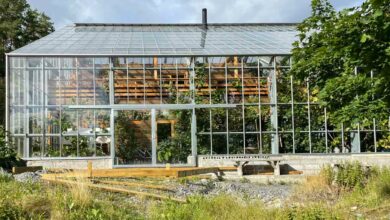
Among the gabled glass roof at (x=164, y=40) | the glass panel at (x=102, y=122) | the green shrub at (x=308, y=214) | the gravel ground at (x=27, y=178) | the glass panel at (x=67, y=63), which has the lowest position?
the green shrub at (x=308, y=214)

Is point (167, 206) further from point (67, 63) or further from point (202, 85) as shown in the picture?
point (67, 63)

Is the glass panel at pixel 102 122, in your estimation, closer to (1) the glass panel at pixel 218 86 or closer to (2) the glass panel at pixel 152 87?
(2) the glass panel at pixel 152 87

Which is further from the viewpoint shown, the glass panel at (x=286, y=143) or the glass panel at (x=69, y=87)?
the glass panel at (x=286, y=143)

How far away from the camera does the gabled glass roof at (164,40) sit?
17.3 meters

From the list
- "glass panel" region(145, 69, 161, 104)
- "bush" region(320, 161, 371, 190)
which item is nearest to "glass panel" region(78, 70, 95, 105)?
"glass panel" region(145, 69, 161, 104)

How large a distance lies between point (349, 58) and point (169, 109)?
11.8 metres

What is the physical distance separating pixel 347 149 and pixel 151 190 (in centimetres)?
993

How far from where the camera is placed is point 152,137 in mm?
16891

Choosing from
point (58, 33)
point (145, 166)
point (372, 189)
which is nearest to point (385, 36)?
point (372, 189)

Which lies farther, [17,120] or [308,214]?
[17,120]

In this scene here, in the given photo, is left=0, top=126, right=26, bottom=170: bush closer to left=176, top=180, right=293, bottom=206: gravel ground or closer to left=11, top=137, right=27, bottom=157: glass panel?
left=11, top=137, right=27, bottom=157: glass panel

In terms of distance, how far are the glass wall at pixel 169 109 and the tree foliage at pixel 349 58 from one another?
984 cm

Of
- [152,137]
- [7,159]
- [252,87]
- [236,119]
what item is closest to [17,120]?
[7,159]

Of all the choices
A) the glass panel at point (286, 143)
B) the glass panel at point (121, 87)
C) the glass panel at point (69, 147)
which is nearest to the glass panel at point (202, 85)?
the glass panel at point (121, 87)
